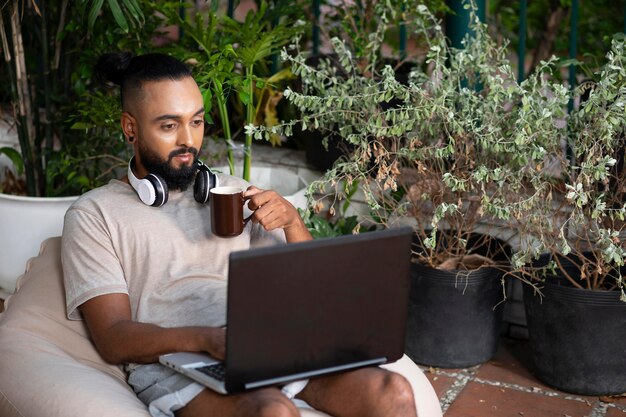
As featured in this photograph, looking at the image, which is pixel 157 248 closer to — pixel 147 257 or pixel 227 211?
pixel 147 257

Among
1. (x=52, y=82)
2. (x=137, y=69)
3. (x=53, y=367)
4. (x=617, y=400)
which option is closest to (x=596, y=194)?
(x=617, y=400)

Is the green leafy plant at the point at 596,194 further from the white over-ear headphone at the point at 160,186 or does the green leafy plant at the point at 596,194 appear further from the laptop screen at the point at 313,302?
the white over-ear headphone at the point at 160,186

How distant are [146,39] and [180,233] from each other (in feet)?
5.29

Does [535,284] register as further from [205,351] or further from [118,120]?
[118,120]

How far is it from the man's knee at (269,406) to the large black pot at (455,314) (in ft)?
4.26

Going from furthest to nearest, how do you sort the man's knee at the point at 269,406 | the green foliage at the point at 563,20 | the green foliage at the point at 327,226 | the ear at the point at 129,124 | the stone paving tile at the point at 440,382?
the green foliage at the point at 563,20 < the green foliage at the point at 327,226 < the stone paving tile at the point at 440,382 < the ear at the point at 129,124 < the man's knee at the point at 269,406

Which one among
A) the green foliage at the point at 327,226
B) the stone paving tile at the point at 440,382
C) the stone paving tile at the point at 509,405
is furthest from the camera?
the green foliage at the point at 327,226

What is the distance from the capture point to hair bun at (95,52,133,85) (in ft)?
9.29

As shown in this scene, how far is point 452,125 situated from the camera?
10.8 feet

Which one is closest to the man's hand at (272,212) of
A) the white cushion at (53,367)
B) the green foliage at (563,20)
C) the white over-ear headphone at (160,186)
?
the white over-ear headphone at (160,186)

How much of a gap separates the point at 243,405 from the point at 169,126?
0.83 m

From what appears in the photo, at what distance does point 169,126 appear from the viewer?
9.07 ft

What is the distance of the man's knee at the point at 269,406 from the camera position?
7.47 feet

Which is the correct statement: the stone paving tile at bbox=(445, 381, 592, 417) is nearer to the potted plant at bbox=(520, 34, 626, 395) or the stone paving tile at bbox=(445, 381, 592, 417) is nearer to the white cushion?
the potted plant at bbox=(520, 34, 626, 395)
